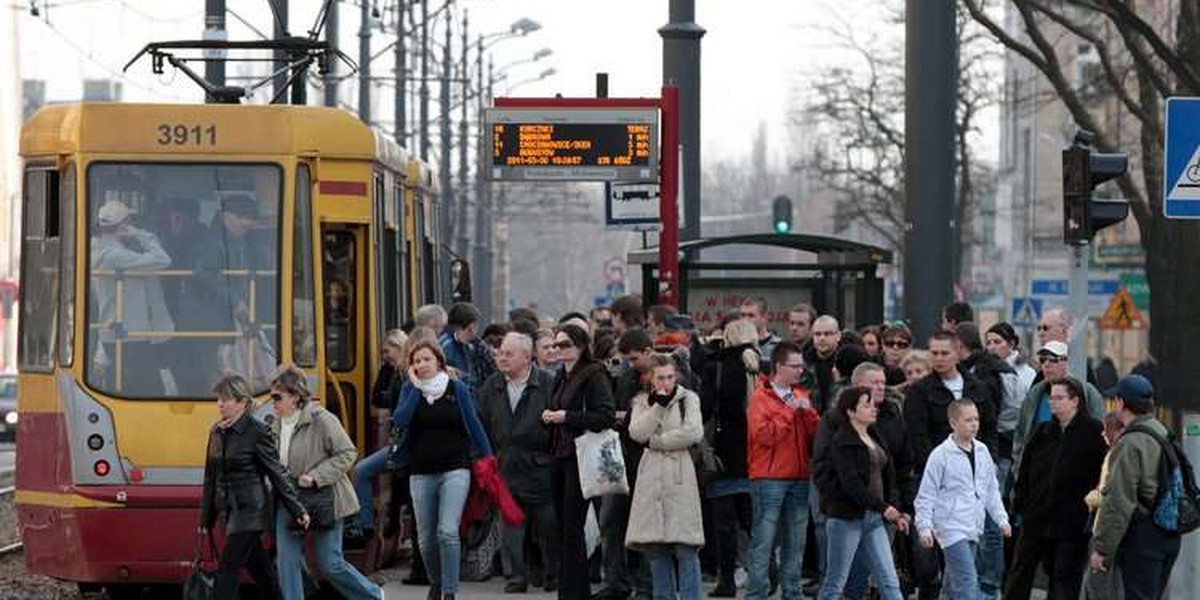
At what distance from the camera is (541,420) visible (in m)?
16.3

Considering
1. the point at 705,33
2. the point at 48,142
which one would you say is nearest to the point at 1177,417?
the point at 705,33

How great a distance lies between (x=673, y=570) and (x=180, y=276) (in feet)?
11.0

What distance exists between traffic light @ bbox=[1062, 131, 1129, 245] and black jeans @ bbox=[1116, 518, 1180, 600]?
189 cm

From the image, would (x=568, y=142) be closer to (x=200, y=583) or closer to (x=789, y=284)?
(x=789, y=284)

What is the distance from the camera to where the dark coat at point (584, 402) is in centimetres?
1549

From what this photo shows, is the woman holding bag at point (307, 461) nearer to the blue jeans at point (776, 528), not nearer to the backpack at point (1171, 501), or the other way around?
the blue jeans at point (776, 528)

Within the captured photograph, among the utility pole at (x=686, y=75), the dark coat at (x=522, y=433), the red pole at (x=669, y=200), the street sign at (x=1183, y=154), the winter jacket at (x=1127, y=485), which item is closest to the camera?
the winter jacket at (x=1127, y=485)

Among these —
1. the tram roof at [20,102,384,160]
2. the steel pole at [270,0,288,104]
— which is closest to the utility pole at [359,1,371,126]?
the steel pole at [270,0,288,104]

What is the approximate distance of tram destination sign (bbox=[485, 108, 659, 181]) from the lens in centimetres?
2198

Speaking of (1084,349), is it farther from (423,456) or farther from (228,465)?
(228,465)

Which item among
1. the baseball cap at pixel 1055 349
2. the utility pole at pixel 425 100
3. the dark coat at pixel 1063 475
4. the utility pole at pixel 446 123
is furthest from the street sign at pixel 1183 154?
the utility pole at pixel 446 123

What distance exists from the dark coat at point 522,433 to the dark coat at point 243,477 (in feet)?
8.91

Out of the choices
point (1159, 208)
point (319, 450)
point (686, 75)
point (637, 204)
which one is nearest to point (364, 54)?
point (1159, 208)

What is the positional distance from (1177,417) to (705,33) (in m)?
8.30
